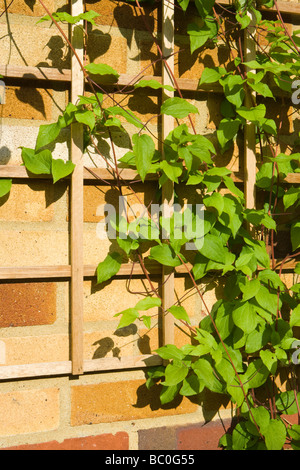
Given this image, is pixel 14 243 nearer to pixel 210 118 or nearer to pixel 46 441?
pixel 46 441

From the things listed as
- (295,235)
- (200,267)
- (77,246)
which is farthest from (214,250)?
(77,246)

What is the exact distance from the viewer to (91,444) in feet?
4.50

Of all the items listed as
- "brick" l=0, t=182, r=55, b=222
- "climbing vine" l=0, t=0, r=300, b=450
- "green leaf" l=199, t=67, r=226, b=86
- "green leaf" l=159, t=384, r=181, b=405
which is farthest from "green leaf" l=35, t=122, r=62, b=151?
"green leaf" l=159, t=384, r=181, b=405

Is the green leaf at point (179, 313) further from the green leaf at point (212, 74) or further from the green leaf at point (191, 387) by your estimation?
the green leaf at point (212, 74)

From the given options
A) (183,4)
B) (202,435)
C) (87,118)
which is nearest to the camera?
(87,118)

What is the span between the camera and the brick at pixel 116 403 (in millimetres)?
1368

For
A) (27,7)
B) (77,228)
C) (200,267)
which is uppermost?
(27,7)

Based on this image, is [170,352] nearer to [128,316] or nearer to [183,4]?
[128,316]

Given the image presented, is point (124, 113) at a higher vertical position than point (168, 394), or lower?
higher

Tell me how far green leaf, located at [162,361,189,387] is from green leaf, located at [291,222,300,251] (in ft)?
1.73

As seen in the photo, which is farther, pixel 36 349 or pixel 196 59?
pixel 196 59

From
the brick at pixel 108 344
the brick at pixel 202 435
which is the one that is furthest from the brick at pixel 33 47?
the brick at pixel 202 435

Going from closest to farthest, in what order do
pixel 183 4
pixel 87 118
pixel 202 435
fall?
pixel 87 118
pixel 183 4
pixel 202 435

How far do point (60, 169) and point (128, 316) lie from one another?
1.50ft
